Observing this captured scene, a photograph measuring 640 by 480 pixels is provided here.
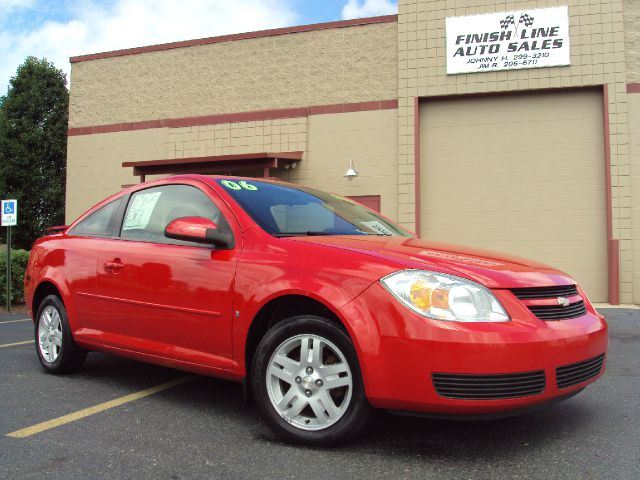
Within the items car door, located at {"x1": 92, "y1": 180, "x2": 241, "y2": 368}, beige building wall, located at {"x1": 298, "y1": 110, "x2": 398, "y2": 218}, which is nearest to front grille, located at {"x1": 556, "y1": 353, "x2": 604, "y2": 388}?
car door, located at {"x1": 92, "y1": 180, "x2": 241, "y2": 368}

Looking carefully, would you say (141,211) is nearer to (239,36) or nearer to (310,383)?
(310,383)

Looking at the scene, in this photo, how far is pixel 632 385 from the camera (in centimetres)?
444

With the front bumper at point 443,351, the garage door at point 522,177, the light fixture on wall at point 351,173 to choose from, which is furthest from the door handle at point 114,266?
the garage door at point 522,177

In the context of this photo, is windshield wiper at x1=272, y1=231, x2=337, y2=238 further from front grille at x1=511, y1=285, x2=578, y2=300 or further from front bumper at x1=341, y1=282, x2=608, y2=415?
front grille at x1=511, y1=285, x2=578, y2=300

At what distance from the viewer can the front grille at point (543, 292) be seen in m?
2.84

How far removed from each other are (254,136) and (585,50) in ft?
25.5

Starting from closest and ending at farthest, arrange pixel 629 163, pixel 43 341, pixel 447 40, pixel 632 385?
1. pixel 632 385
2. pixel 43 341
3. pixel 629 163
4. pixel 447 40

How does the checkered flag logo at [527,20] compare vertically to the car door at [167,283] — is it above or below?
above

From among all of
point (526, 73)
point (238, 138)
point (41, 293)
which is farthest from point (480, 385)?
point (238, 138)

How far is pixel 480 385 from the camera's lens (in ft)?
8.63

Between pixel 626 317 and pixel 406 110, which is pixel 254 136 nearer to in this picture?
pixel 406 110

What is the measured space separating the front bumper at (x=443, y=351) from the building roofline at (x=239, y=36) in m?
12.1

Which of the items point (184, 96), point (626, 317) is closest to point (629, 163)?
point (626, 317)

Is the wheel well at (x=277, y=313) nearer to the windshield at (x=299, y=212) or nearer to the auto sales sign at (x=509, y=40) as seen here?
the windshield at (x=299, y=212)
